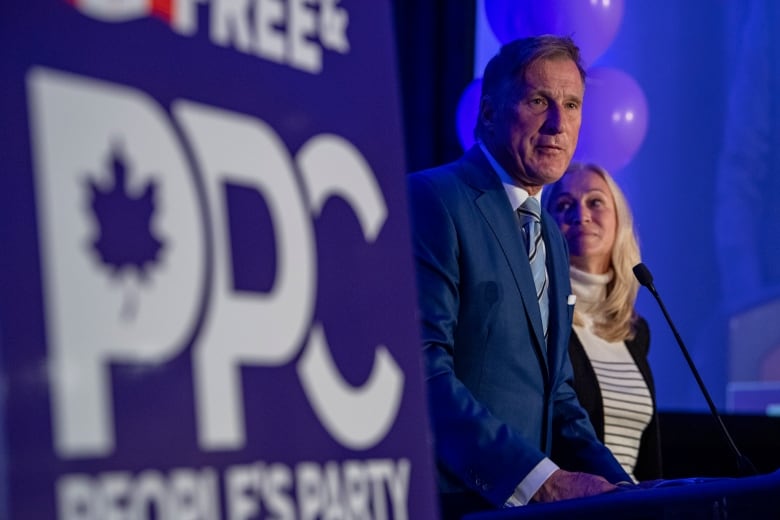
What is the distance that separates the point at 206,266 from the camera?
90 cm

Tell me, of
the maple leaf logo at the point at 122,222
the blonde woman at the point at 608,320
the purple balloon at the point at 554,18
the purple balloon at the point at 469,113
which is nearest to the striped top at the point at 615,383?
the blonde woman at the point at 608,320

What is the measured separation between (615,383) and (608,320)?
0.70ft

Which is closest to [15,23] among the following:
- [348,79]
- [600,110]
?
[348,79]

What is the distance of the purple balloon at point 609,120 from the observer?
351 centimetres

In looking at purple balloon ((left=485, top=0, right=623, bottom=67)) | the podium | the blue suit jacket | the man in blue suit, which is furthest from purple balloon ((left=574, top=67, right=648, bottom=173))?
the podium

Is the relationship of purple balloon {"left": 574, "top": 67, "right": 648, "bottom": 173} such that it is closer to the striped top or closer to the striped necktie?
the striped top

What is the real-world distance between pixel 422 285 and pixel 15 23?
137 centimetres

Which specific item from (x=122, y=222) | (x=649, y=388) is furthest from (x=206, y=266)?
(x=649, y=388)

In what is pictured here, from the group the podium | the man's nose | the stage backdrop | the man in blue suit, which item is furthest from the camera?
the man's nose

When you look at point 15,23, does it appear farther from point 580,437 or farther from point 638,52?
point 638,52

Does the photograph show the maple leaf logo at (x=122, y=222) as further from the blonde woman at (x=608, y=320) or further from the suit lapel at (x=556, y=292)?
the blonde woman at (x=608, y=320)

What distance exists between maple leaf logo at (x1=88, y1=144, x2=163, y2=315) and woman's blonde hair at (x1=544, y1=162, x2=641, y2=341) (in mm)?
2569

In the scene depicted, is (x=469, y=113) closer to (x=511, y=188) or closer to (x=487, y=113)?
(x=487, y=113)

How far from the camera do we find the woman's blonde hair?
11.1 ft
